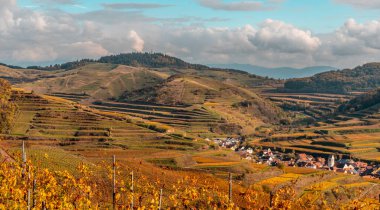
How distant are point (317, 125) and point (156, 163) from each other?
126 meters

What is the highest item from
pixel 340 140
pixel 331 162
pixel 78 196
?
pixel 78 196

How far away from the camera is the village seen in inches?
4231

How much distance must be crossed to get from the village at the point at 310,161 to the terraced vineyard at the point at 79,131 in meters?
23.6

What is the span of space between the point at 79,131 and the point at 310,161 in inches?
2585

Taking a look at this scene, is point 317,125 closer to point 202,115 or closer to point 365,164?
point 202,115

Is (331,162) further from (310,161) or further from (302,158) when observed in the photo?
(302,158)

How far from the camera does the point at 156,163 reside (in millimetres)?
86562

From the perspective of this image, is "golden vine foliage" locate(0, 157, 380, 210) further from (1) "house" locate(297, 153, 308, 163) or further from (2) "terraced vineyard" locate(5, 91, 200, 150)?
(1) "house" locate(297, 153, 308, 163)

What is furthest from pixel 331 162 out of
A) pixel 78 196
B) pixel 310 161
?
pixel 78 196

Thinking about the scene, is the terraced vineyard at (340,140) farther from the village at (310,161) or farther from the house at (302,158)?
the house at (302,158)

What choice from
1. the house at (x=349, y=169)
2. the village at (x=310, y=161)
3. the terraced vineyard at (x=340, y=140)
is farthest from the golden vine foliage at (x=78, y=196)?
the terraced vineyard at (x=340, y=140)

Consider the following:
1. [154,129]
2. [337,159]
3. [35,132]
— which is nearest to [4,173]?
[35,132]

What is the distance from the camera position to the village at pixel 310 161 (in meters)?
107

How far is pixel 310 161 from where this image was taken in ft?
387
